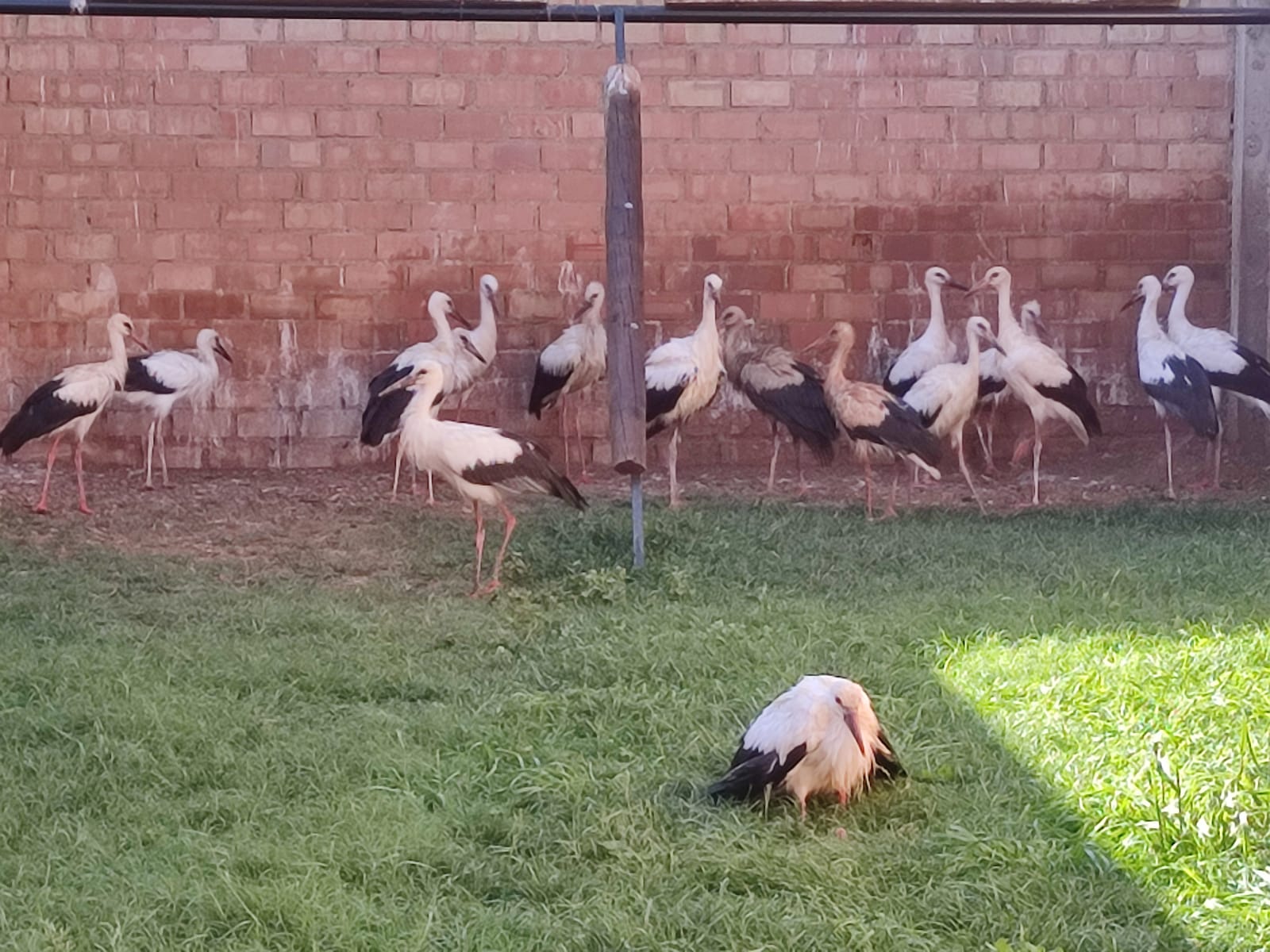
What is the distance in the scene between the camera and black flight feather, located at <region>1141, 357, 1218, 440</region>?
30.5 feet

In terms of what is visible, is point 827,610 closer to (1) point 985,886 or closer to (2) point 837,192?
(1) point 985,886

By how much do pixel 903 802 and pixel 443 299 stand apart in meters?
6.37

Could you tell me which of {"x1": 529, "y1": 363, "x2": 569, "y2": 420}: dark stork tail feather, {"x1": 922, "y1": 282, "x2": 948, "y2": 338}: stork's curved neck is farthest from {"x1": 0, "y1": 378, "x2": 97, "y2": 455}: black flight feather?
{"x1": 922, "y1": 282, "x2": 948, "y2": 338}: stork's curved neck

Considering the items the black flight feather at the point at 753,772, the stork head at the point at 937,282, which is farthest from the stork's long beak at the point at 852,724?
the stork head at the point at 937,282

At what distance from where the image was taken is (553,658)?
5.80m

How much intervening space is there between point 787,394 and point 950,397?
911mm

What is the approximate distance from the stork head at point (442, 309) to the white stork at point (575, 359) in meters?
0.56

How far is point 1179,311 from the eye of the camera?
10062 millimetres

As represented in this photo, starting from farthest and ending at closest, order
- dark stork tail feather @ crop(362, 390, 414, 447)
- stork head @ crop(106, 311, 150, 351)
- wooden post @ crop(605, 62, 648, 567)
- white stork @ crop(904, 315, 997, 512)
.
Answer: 1. stork head @ crop(106, 311, 150, 351)
2. white stork @ crop(904, 315, 997, 512)
3. dark stork tail feather @ crop(362, 390, 414, 447)
4. wooden post @ crop(605, 62, 648, 567)

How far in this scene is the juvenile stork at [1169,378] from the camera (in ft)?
30.6

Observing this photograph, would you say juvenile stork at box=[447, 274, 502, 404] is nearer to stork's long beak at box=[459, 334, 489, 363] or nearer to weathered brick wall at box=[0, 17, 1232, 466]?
stork's long beak at box=[459, 334, 489, 363]

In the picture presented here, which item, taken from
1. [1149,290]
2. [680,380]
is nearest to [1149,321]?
[1149,290]

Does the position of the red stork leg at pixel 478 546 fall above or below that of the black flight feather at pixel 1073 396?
below

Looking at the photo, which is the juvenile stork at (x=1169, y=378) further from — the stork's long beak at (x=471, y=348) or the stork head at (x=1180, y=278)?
the stork's long beak at (x=471, y=348)
